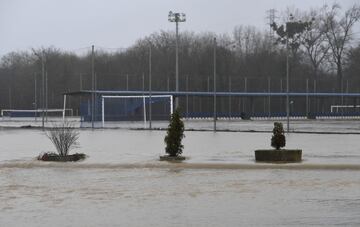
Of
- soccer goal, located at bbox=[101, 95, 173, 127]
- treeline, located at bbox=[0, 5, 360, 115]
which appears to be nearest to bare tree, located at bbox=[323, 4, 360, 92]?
treeline, located at bbox=[0, 5, 360, 115]

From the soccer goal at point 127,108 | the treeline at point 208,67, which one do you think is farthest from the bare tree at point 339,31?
the soccer goal at point 127,108

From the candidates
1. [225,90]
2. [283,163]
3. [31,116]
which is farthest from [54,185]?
[31,116]

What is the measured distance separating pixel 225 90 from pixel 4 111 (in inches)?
897

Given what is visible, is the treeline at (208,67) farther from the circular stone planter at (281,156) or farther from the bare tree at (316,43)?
the circular stone planter at (281,156)

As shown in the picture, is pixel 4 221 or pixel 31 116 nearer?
pixel 4 221

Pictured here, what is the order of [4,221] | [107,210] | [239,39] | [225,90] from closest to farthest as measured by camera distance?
[4,221], [107,210], [225,90], [239,39]

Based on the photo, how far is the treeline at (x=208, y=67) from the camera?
5591 centimetres

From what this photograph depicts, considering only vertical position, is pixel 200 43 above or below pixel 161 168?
above

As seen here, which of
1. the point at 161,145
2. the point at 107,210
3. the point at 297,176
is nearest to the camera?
the point at 107,210

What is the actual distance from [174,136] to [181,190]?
5353 millimetres

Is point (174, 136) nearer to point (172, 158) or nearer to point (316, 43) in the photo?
point (172, 158)

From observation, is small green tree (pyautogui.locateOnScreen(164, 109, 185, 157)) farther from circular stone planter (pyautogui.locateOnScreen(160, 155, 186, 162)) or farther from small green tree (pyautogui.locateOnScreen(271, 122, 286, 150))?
small green tree (pyautogui.locateOnScreen(271, 122, 286, 150))

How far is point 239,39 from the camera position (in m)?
81.2

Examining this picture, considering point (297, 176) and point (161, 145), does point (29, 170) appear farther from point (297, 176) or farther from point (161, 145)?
point (161, 145)
